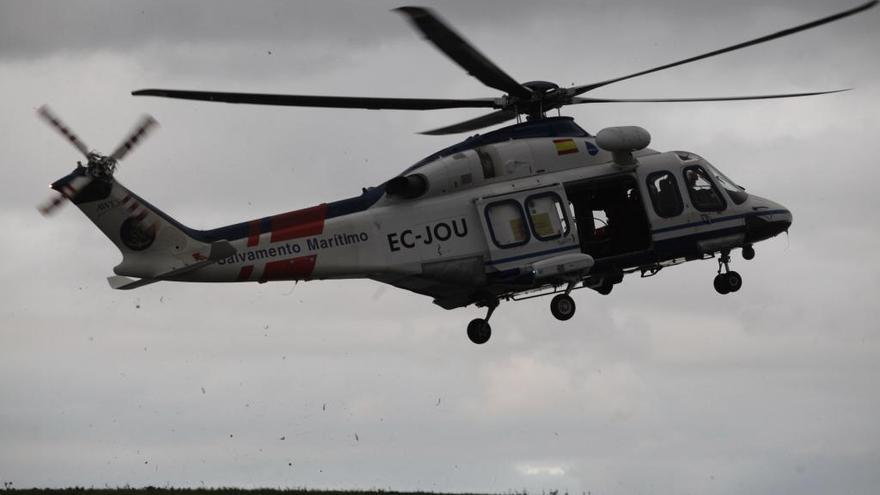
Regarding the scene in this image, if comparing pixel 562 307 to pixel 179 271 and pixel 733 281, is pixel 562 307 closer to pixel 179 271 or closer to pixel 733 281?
pixel 733 281

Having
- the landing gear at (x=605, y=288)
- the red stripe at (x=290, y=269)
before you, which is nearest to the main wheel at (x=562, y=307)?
the landing gear at (x=605, y=288)

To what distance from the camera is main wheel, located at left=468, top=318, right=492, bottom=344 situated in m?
27.1

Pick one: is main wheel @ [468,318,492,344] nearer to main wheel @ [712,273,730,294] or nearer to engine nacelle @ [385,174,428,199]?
engine nacelle @ [385,174,428,199]

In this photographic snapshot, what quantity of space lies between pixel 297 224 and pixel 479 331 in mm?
4113

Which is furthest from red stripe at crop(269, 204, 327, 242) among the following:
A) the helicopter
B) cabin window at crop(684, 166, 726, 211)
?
cabin window at crop(684, 166, 726, 211)

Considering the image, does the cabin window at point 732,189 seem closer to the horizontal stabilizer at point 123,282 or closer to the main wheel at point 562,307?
the main wheel at point 562,307

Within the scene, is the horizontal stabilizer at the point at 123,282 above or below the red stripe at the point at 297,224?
below

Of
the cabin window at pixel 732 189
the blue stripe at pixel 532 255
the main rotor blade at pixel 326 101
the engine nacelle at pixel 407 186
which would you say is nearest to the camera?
the main rotor blade at pixel 326 101

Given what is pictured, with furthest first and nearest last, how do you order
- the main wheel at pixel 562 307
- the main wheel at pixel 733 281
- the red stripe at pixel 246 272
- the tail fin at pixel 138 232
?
the main wheel at pixel 733 281
the main wheel at pixel 562 307
the red stripe at pixel 246 272
the tail fin at pixel 138 232

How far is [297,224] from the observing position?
2544cm

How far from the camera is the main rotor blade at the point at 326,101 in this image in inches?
899

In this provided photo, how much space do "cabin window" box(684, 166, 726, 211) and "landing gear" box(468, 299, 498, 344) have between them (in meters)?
4.51

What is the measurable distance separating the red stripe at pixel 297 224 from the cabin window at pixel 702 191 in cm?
736

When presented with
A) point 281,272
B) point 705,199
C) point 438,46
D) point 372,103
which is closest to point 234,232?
point 281,272
